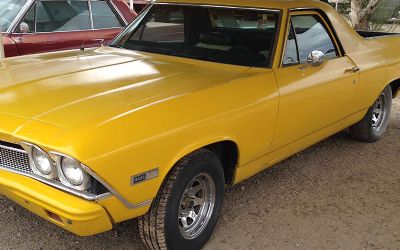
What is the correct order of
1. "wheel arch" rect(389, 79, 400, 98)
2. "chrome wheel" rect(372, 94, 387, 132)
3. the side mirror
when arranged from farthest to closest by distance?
the side mirror < "wheel arch" rect(389, 79, 400, 98) < "chrome wheel" rect(372, 94, 387, 132)

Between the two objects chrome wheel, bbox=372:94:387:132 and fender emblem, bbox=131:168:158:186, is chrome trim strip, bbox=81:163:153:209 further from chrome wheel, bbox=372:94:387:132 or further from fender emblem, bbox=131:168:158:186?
chrome wheel, bbox=372:94:387:132

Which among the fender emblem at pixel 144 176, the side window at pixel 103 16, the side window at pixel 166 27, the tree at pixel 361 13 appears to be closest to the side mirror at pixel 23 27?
the side window at pixel 103 16

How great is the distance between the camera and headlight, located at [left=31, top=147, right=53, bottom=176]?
8.20 ft

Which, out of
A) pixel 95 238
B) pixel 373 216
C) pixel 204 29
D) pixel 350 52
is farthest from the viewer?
pixel 350 52

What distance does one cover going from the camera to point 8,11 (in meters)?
6.13

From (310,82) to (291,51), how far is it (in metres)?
0.30

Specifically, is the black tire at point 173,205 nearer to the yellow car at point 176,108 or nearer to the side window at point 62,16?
the yellow car at point 176,108

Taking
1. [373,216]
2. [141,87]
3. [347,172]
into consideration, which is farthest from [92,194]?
[347,172]

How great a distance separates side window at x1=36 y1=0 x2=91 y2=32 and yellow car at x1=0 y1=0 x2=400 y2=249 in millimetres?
2160

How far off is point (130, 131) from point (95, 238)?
3.70 feet

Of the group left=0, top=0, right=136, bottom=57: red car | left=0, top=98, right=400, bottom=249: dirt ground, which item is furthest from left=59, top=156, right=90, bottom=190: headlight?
left=0, top=0, right=136, bottom=57: red car

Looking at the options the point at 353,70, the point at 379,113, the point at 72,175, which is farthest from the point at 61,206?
the point at 379,113

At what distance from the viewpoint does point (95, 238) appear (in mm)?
3271

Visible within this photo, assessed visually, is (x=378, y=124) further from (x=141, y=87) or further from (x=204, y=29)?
(x=141, y=87)
